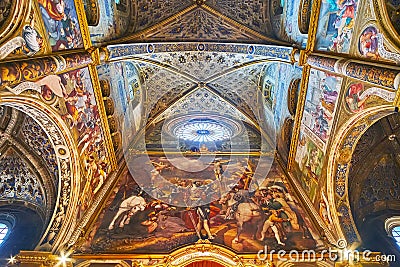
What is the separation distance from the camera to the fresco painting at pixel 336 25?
Result: 8.23 m

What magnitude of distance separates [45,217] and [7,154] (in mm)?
2186

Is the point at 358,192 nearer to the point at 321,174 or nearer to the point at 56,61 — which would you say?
the point at 321,174

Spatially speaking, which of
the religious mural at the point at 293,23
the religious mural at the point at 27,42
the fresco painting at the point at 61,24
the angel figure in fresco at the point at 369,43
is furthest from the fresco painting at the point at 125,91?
the angel figure in fresco at the point at 369,43

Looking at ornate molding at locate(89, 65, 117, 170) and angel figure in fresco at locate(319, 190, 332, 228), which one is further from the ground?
ornate molding at locate(89, 65, 117, 170)

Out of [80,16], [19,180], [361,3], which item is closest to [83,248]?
[19,180]

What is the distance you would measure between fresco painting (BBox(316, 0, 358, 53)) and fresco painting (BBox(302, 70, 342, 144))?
0.75 m

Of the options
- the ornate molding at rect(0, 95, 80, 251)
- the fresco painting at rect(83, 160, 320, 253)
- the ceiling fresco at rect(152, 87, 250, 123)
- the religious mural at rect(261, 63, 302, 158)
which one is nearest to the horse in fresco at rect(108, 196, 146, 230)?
the fresco painting at rect(83, 160, 320, 253)

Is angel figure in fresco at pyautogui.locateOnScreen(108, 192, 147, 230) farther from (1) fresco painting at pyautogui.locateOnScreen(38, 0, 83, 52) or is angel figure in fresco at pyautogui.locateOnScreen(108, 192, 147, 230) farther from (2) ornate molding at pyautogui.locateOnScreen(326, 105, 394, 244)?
(2) ornate molding at pyautogui.locateOnScreen(326, 105, 394, 244)

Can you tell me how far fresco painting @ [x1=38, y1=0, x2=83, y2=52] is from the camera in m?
8.09

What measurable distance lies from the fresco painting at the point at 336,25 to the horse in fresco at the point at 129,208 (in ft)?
21.9

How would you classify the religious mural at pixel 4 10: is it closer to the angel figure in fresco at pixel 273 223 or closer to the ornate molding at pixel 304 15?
the ornate molding at pixel 304 15

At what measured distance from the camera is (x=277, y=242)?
30.6 ft

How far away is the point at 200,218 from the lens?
399 inches

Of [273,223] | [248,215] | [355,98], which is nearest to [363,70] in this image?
[355,98]
